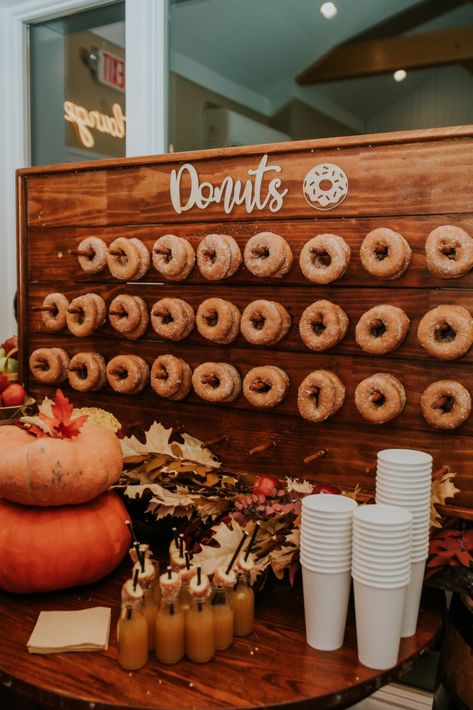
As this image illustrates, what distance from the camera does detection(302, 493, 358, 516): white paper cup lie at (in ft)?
5.49

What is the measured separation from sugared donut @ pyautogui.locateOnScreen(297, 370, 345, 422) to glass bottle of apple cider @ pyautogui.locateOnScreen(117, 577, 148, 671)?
0.93m

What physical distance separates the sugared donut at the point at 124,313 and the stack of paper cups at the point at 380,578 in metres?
1.38

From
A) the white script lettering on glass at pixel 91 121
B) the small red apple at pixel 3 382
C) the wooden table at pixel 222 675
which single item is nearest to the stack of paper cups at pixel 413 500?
the wooden table at pixel 222 675

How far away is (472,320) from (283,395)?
0.71 meters

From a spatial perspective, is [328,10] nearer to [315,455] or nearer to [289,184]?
[289,184]

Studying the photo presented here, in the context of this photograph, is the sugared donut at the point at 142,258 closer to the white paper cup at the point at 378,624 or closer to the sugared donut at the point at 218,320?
the sugared donut at the point at 218,320

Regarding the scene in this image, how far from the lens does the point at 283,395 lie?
Result: 7.99ft

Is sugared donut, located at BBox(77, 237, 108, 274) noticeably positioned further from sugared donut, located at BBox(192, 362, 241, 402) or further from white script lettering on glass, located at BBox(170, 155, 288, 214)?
sugared donut, located at BBox(192, 362, 241, 402)

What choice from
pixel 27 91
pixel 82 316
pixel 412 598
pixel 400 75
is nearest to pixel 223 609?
pixel 412 598

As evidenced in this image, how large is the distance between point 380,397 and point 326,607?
793mm

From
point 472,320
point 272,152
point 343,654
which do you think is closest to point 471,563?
point 343,654

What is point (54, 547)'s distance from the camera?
77.6 inches

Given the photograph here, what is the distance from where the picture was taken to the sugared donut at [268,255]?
237 cm

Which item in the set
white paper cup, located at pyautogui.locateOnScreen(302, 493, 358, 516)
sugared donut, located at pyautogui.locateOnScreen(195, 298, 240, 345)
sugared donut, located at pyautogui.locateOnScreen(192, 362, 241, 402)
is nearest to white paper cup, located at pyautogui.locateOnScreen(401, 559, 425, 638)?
white paper cup, located at pyautogui.locateOnScreen(302, 493, 358, 516)
